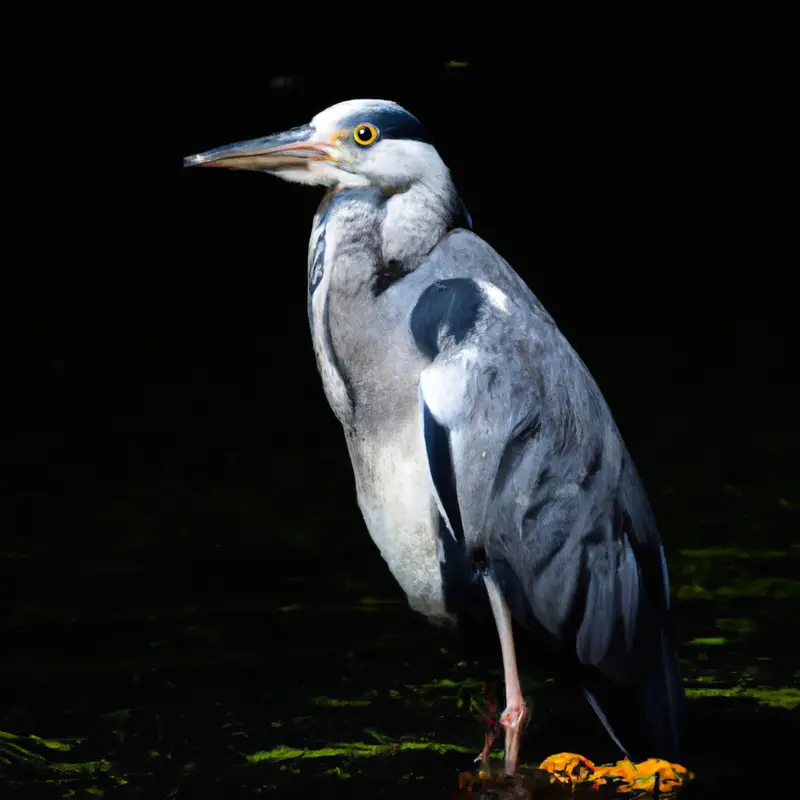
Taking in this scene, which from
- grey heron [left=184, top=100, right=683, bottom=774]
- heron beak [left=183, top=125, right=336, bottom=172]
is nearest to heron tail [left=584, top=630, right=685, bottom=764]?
grey heron [left=184, top=100, right=683, bottom=774]

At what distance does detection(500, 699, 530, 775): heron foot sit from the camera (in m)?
3.67

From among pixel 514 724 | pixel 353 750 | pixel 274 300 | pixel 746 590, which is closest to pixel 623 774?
pixel 514 724

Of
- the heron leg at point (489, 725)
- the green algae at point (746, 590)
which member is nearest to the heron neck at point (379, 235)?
the heron leg at point (489, 725)

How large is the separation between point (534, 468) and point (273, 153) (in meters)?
0.91

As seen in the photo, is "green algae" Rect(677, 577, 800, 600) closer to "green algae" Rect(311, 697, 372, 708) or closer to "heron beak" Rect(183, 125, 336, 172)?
"green algae" Rect(311, 697, 372, 708)

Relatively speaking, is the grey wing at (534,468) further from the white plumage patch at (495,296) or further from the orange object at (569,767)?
the orange object at (569,767)

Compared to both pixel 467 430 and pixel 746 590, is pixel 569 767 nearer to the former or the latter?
pixel 467 430

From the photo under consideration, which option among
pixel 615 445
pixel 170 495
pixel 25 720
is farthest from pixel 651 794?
pixel 170 495

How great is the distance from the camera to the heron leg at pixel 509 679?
3.65 m

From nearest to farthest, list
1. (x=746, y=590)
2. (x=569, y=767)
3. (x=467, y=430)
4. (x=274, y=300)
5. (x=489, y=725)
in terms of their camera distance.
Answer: (x=467, y=430) → (x=569, y=767) → (x=489, y=725) → (x=746, y=590) → (x=274, y=300)

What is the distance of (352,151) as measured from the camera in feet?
12.6

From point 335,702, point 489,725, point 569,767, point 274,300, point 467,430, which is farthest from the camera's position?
point 274,300

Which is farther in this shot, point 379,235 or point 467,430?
point 379,235

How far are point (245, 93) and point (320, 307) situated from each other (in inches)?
380
